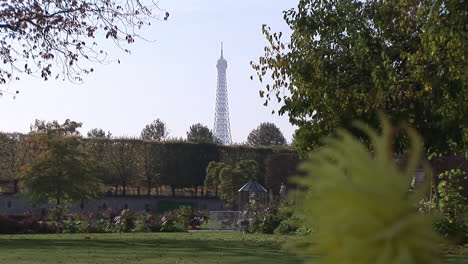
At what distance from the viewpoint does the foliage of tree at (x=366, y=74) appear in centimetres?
1748

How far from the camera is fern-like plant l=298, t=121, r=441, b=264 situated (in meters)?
1.66

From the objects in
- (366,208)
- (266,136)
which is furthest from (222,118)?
(366,208)

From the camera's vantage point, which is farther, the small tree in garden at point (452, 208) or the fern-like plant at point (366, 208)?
the small tree in garden at point (452, 208)

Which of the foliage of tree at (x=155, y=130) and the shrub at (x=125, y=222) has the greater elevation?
the foliage of tree at (x=155, y=130)

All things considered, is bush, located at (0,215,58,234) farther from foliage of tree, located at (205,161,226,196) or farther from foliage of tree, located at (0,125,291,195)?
foliage of tree, located at (205,161,226,196)

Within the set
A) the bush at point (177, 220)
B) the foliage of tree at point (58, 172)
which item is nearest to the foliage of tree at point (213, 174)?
the foliage of tree at point (58, 172)

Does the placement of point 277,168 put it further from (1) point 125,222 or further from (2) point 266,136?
(2) point 266,136

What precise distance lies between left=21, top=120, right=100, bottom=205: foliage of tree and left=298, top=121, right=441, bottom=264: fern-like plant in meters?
44.2

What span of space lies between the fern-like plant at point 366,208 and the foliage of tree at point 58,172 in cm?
4416

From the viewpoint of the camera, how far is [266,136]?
396 feet

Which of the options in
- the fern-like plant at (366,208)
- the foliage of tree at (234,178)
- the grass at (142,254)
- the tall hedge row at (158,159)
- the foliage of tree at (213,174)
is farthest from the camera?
the tall hedge row at (158,159)

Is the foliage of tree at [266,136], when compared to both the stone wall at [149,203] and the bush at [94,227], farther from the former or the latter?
the bush at [94,227]

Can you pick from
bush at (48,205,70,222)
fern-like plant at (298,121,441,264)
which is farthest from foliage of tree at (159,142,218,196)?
fern-like plant at (298,121,441,264)

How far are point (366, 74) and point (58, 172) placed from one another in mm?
28192
